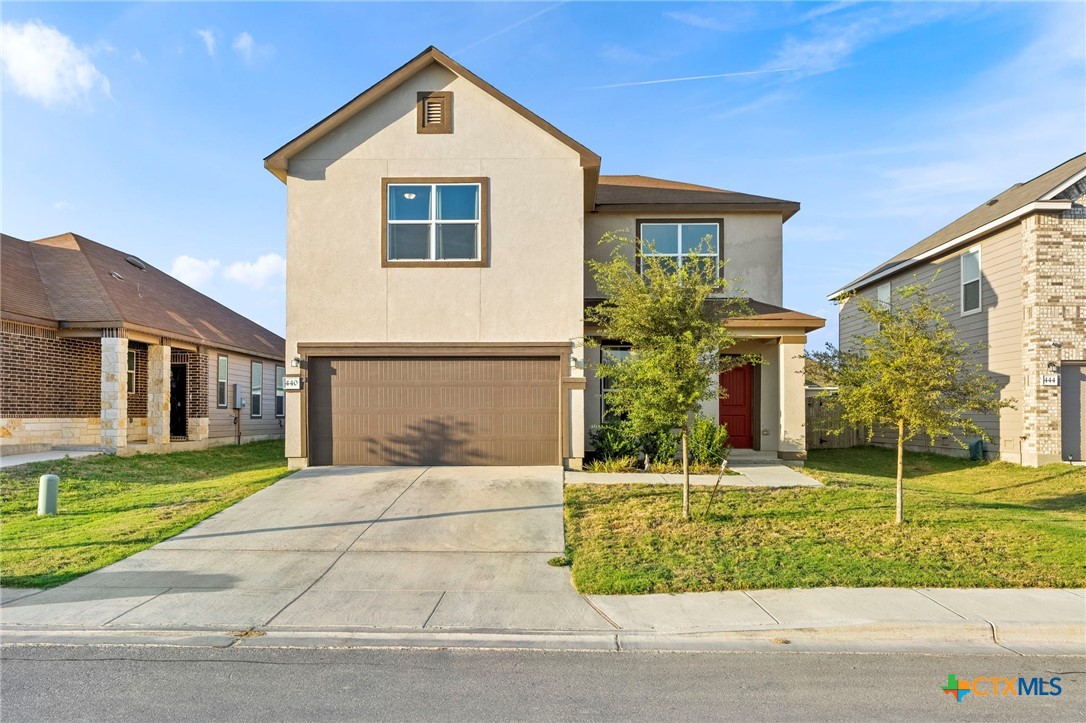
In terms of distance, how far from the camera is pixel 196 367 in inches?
827

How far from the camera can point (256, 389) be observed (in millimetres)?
25422

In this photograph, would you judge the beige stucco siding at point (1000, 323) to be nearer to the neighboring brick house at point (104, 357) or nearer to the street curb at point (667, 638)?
the street curb at point (667, 638)

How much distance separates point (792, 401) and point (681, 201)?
5267mm

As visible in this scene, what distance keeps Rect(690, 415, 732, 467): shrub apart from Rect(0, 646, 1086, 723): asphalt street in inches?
321

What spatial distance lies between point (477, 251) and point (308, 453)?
5.25 meters

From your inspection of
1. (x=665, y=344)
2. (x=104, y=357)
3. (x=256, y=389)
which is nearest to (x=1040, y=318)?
(x=665, y=344)

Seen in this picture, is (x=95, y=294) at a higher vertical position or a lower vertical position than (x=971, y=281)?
lower

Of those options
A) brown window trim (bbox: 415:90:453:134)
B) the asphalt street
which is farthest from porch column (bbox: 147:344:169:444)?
the asphalt street

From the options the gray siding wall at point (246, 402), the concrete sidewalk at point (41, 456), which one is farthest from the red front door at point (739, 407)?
the gray siding wall at point (246, 402)

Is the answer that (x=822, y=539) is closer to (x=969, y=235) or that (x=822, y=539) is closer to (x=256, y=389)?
(x=969, y=235)

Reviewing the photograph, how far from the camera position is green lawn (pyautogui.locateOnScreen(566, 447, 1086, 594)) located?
7.77 m

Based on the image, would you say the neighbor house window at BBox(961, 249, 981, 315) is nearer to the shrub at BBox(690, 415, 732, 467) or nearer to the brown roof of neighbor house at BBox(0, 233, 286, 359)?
the shrub at BBox(690, 415, 732, 467)

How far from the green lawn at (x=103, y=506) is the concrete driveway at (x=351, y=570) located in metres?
0.43

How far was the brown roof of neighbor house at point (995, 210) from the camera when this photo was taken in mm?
15938
